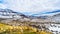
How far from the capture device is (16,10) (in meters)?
1.37

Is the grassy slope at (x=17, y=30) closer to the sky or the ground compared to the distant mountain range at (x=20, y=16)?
closer to the ground

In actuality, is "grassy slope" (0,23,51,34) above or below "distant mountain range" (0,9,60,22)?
below

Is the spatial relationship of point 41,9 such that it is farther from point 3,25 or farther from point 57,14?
point 3,25

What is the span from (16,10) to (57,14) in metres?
0.36

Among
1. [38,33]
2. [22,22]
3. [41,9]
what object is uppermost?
[41,9]

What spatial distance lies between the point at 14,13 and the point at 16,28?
0.13 meters

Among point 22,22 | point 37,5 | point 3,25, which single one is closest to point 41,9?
point 37,5

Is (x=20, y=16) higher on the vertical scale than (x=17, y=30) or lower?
higher

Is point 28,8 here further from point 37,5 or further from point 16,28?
point 16,28

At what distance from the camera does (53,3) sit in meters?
1.36

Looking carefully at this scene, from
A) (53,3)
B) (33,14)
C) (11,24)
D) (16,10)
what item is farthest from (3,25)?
(53,3)

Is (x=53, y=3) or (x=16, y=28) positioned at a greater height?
(x=53, y=3)

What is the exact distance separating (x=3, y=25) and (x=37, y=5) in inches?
13.5

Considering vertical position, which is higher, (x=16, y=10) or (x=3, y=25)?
(x=16, y=10)
